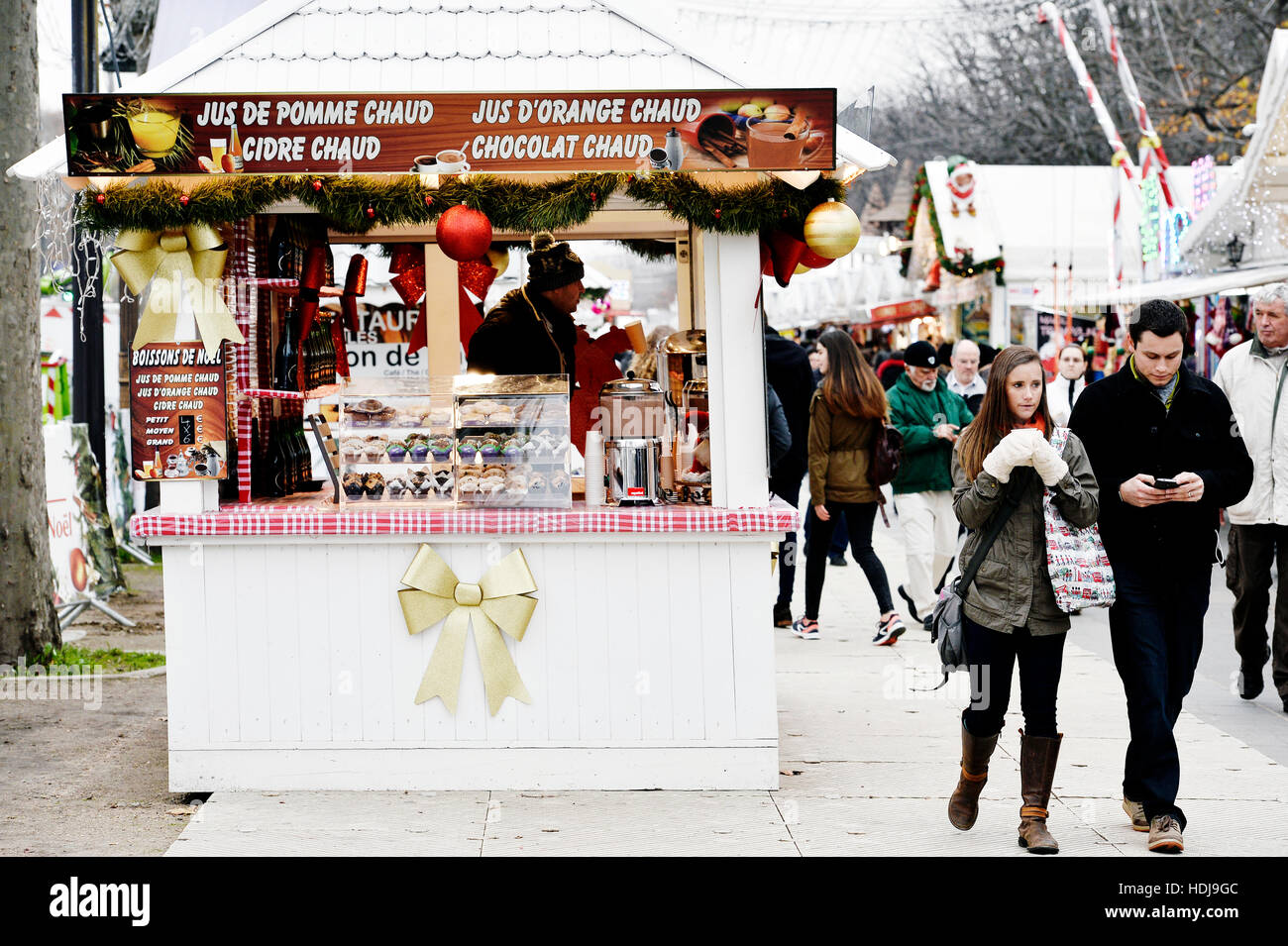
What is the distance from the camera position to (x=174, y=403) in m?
5.92

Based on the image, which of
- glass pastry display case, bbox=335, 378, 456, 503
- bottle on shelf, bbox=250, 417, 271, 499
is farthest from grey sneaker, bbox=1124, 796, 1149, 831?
bottle on shelf, bbox=250, 417, 271, 499

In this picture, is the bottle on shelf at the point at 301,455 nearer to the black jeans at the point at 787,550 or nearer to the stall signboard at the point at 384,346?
the black jeans at the point at 787,550

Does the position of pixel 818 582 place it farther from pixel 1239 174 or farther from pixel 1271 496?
pixel 1239 174

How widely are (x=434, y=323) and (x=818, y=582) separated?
10.1 feet

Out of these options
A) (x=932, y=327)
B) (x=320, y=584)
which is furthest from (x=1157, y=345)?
(x=932, y=327)

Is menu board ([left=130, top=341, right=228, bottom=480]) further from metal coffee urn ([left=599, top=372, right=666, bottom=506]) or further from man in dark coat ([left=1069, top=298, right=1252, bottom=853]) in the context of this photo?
man in dark coat ([left=1069, top=298, right=1252, bottom=853])

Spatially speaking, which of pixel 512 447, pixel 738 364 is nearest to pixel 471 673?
pixel 512 447

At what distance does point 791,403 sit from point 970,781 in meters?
4.87

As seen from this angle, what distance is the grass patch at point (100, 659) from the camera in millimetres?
8711

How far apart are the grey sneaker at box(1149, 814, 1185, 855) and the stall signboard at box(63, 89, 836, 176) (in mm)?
2670

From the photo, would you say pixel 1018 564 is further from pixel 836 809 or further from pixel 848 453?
pixel 848 453

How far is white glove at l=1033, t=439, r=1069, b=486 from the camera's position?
4914mm

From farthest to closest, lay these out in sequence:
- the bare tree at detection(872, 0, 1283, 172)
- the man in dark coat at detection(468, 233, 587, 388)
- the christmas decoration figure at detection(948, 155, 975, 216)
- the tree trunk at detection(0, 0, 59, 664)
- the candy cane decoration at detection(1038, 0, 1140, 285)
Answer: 1. the bare tree at detection(872, 0, 1283, 172)
2. the christmas decoration figure at detection(948, 155, 975, 216)
3. the candy cane decoration at detection(1038, 0, 1140, 285)
4. the tree trunk at detection(0, 0, 59, 664)
5. the man in dark coat at detection(468, 233, 587, 388)

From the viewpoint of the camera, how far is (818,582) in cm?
971
